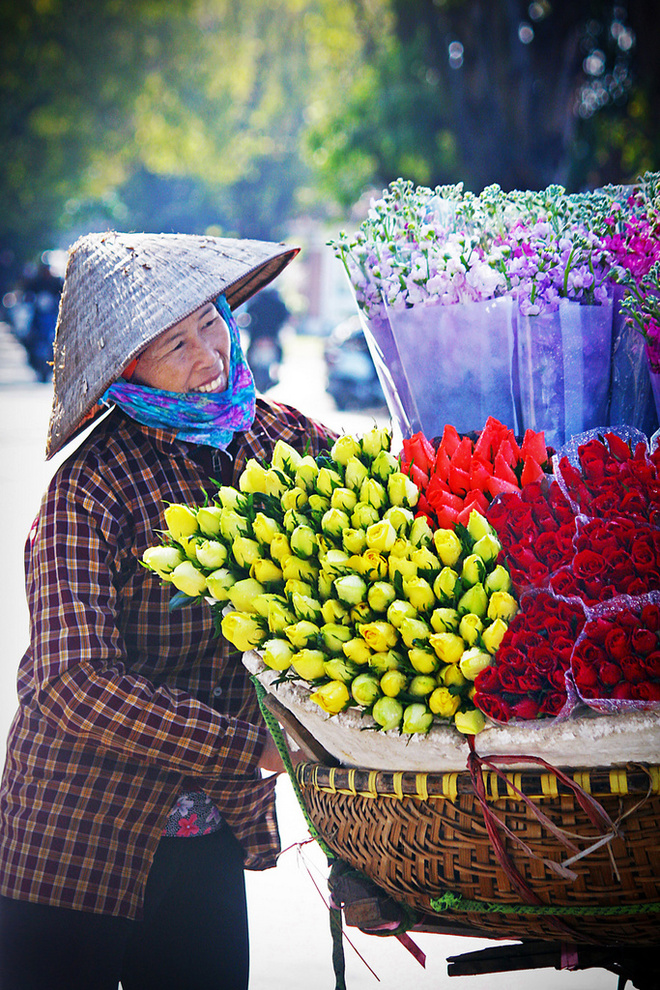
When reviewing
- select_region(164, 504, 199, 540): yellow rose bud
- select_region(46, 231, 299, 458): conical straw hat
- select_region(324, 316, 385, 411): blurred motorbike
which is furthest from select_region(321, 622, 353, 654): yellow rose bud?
select_region(324, 316, 385, 411): blurred motorbike

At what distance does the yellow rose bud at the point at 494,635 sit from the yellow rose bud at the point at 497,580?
6cm

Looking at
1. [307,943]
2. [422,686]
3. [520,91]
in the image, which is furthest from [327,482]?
[520,91]

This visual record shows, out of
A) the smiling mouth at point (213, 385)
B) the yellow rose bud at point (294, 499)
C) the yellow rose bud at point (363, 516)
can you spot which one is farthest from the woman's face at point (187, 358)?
the yellow rose bud at point (363, 516)

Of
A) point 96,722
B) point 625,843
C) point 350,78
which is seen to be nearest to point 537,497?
point 625,843

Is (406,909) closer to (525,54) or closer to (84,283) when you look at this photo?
(84,283)

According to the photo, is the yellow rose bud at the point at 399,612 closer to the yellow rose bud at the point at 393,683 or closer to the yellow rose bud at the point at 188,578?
the yellow rose bud at the point at 393,683

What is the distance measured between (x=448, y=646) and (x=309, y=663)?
0.62ft

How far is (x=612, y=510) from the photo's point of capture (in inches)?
50.1

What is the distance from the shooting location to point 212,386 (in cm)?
196

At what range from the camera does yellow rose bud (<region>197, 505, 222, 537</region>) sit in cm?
144

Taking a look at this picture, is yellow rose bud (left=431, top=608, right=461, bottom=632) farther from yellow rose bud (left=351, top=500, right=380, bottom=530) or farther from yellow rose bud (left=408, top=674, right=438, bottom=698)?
yellow rose bud (left=351, top=500, right=380, bottom=530)

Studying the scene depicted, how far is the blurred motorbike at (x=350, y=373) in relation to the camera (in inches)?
541

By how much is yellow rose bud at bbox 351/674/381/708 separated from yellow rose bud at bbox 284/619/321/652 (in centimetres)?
9

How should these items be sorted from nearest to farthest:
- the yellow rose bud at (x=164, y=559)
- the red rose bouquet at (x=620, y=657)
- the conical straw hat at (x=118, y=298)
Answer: the red rose bouquet at (x=620, y=657) < the yellow rose bud at (x=164, y=559) < the conical straw hat at (x=118, y=298)
